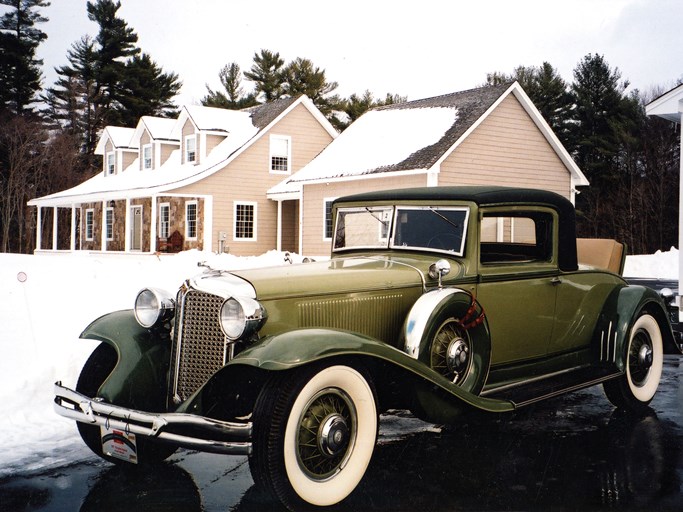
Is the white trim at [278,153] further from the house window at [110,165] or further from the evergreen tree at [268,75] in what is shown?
the evergreen tree at [268,75]

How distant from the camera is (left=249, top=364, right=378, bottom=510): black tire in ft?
11.9

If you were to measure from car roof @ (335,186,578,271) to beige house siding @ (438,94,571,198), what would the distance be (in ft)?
47.9

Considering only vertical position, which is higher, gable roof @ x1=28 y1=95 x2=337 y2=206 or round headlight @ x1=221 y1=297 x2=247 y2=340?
gable roof @ x1=28 y1=95 x2=337 y2=206

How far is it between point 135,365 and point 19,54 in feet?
160

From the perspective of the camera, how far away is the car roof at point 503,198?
5.49 meters

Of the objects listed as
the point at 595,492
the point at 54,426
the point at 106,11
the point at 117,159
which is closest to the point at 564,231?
the point at 595,492

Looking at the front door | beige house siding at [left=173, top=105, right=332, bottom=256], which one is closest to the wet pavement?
beige house siding at [left=173, top=105, right=332, bottom=256]

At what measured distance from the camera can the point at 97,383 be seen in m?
4.85

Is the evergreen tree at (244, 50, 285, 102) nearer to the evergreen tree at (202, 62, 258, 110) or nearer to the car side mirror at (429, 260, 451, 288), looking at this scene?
the evergreen tree at (202, 62, 258, 110)

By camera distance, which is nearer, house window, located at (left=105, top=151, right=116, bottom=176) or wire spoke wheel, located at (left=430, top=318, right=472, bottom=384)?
wire spoke wheel, located at (left=430, top=318, right=472, bottom=384)

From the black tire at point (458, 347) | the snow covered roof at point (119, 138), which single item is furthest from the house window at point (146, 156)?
the black tire at point (458, 347)

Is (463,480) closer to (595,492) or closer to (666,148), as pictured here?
(595,492)

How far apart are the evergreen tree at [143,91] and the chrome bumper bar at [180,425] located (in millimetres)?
48098

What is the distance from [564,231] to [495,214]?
746mm
